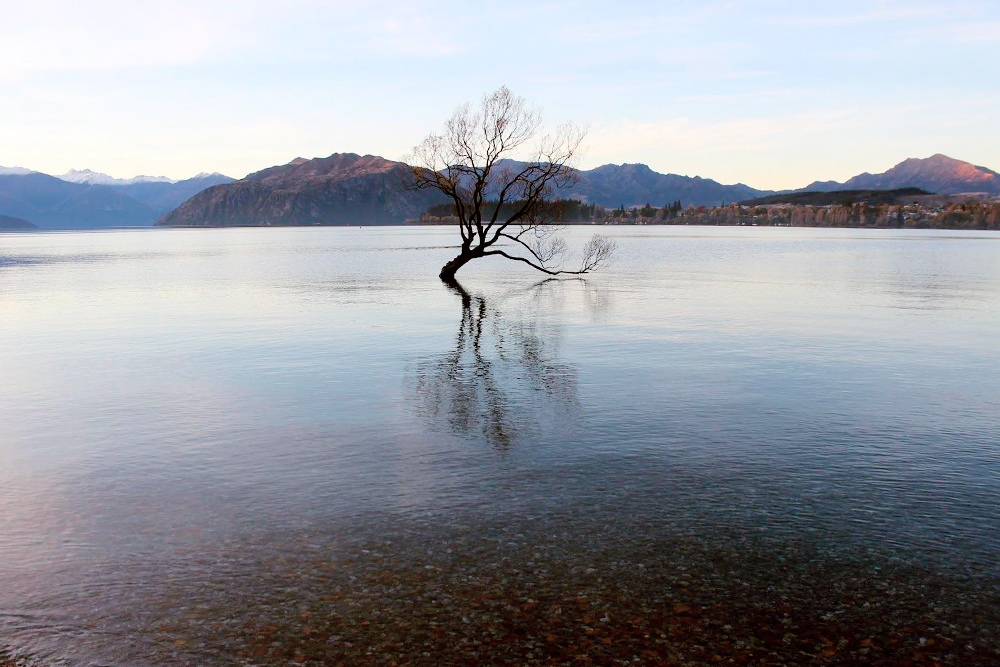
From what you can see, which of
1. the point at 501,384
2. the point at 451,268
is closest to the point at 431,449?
the point at 501,384

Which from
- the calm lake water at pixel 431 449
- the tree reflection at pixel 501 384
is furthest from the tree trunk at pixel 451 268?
the calm lake water at pixel 431 449

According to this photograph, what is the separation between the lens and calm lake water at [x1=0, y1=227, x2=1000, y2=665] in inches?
447

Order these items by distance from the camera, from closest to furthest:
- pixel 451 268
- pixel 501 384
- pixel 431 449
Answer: pixel 431 449 < pixel 501 384 < pixel 451 268

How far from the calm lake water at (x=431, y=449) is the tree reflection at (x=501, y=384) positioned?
133mm

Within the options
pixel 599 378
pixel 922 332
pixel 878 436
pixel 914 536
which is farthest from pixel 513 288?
pixel 914 536

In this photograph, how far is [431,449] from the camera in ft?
56.3

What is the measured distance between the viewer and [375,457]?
1659cm

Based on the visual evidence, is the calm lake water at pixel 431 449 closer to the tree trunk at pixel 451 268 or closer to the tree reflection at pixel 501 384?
the tree reflection at pixel 501 384

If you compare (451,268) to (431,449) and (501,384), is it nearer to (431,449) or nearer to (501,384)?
(501,384)

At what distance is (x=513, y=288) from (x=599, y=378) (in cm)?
3581

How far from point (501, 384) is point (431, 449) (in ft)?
23.1

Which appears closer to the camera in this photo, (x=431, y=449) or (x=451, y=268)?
(x=431, y=449)

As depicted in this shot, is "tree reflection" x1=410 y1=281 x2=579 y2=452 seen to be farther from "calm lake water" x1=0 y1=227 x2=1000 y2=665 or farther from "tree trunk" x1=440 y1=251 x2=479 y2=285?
"tree trunk" x1=440 y1=251 x2=479 y2=285

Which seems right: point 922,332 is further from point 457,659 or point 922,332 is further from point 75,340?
point 75,340
